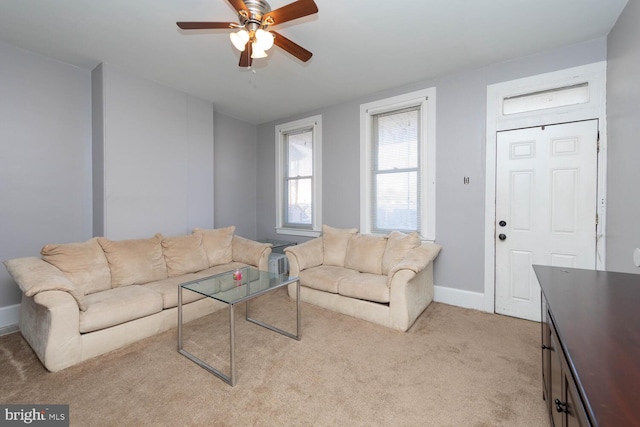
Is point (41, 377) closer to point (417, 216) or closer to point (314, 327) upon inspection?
point (314, 327)

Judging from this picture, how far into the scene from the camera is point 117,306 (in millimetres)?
2285

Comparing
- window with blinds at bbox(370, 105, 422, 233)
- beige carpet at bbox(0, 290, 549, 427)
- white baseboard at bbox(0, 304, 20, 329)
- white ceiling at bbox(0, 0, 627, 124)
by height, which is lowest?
beige carpet at bbox(0, 290, 549, 427)

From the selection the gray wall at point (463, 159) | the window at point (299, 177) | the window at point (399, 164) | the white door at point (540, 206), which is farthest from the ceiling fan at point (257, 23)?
the white door at point (540, 206)

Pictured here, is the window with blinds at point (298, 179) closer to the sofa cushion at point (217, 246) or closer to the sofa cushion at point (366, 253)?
the sofa cushion at point (366, 253)

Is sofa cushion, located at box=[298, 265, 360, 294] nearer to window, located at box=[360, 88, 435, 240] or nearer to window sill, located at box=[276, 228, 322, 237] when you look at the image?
window, located at box=[360, 88, 435, 240]

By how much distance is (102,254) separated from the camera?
2.72 metres

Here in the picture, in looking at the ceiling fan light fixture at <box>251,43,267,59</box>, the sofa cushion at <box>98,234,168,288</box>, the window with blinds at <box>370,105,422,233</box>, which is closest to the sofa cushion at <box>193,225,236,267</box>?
the sofa cushion at <box>98,234,168,288</box>

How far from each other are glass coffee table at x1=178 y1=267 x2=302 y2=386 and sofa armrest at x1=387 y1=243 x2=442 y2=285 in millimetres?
992

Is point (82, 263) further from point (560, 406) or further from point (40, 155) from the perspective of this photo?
point (560, 406)

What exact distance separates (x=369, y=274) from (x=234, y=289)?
1623 millimetres

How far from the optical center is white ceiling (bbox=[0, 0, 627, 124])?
214 centimetres

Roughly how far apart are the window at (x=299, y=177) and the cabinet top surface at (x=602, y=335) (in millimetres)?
3346

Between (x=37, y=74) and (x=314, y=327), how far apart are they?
3935mm

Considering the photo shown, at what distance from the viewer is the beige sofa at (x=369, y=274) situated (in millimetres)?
2674
